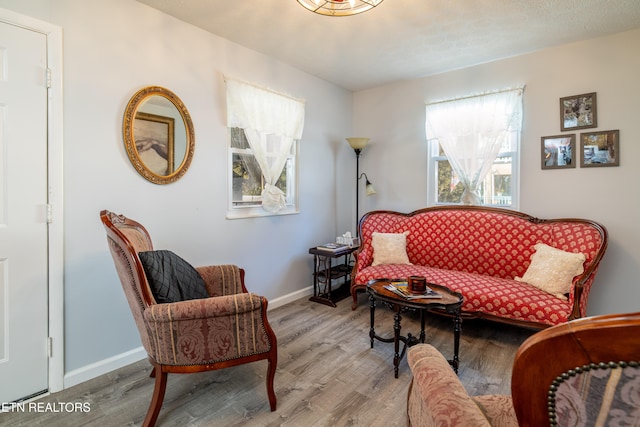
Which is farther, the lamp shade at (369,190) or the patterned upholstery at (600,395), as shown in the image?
the lamp shade at (369,190)

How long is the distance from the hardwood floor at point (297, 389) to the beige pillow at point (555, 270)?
0.56m

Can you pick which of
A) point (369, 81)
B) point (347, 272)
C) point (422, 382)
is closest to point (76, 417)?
point (422, 382)

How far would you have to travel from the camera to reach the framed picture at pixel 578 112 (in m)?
2.90

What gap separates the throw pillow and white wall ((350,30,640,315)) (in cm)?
287

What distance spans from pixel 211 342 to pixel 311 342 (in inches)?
47.0

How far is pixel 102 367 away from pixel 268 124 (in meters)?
2.47

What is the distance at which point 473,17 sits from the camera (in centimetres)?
253

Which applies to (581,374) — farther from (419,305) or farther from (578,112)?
(578,112)

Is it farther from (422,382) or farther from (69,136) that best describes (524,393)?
(69,136)

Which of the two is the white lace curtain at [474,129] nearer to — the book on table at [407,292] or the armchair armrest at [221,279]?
the book on table at [407,292]

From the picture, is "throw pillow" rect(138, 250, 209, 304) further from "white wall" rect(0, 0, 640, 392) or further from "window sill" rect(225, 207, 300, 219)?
"window sill" rect(225, 207, 300, 219)

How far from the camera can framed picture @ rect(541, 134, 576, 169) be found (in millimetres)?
3021

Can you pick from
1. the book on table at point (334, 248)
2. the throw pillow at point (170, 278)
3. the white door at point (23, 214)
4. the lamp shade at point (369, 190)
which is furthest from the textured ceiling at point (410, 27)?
the book on table at point (334, 248)

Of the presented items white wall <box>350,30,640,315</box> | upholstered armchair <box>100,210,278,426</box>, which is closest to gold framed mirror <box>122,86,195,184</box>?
upholstered armchair <box>100,210,278,426</box>
